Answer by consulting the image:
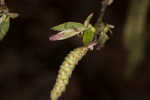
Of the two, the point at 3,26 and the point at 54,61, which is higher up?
the point at 3,26

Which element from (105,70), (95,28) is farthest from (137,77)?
(95,28)

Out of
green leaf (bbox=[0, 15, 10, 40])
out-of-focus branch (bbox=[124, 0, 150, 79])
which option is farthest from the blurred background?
green leaf (bbox=[0, 15, 10, 40])

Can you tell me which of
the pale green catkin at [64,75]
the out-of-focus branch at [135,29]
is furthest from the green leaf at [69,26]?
the out-of-focus branch at [135,29]

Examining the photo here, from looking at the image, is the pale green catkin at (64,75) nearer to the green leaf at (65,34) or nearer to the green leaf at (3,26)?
the green leaf at (65,34)

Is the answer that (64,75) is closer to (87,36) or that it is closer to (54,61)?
(87,36)

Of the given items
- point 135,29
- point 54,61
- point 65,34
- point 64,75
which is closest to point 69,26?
point 65,34
